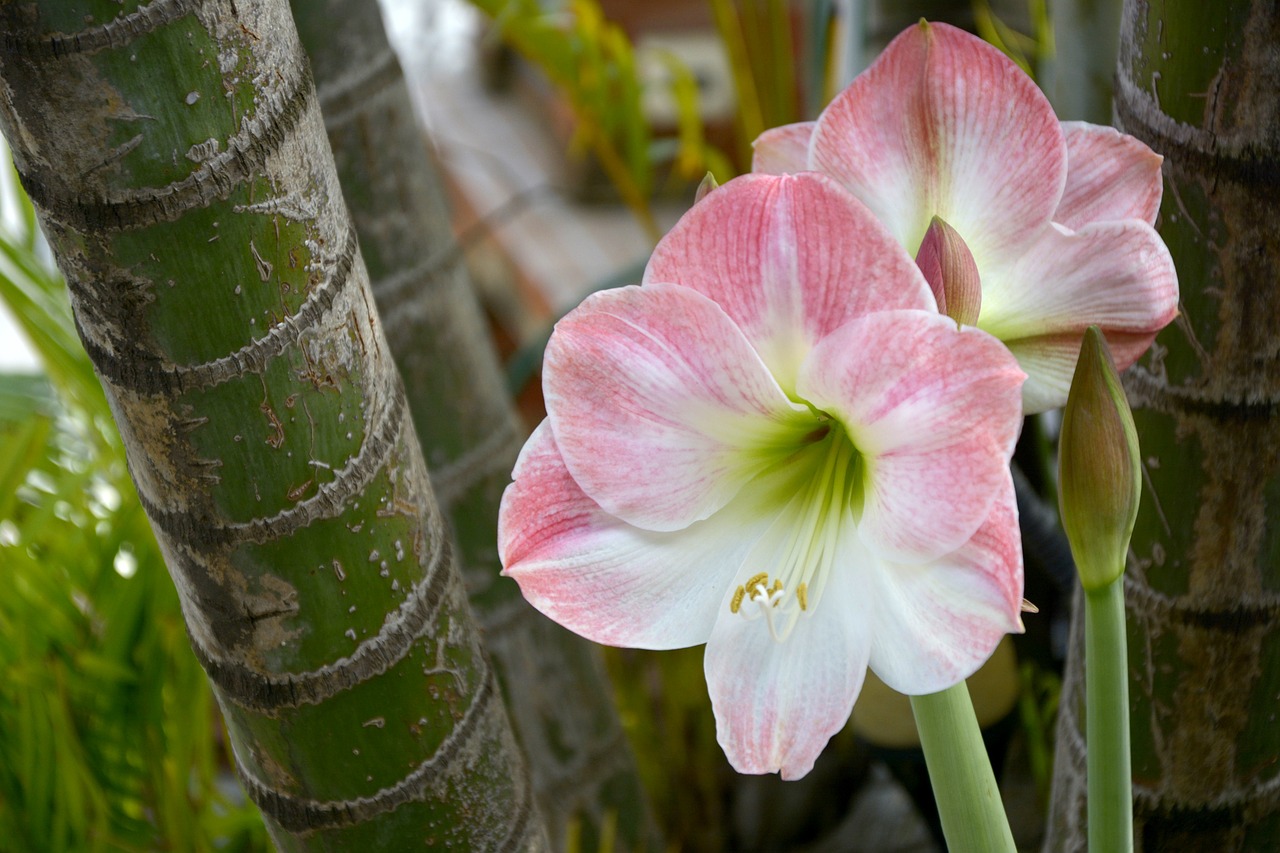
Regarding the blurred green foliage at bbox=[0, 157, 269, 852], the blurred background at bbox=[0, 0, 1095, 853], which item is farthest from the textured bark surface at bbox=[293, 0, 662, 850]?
the blurred green foliage at bbox=[0, 157, 269, 852]

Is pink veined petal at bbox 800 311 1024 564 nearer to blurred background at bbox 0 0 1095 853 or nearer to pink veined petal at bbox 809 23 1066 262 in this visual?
pink veined petal at bbox 809 23 1066 262

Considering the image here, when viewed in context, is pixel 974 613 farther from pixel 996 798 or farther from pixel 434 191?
pixel 434 191

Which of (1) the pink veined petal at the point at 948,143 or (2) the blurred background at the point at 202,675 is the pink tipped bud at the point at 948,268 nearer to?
(1) the pink veined petal at the point at 948,143

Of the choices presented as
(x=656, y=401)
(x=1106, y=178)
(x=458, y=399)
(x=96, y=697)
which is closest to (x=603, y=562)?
(x=656, y=401)

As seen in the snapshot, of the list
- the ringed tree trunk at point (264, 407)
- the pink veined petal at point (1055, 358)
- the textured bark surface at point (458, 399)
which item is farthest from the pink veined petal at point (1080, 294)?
the textured bark surface at point (458, 399)

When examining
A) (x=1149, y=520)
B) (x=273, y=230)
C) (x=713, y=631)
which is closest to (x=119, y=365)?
(x=273, y=230)

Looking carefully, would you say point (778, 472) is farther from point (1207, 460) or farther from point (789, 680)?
point (1207, 460)
